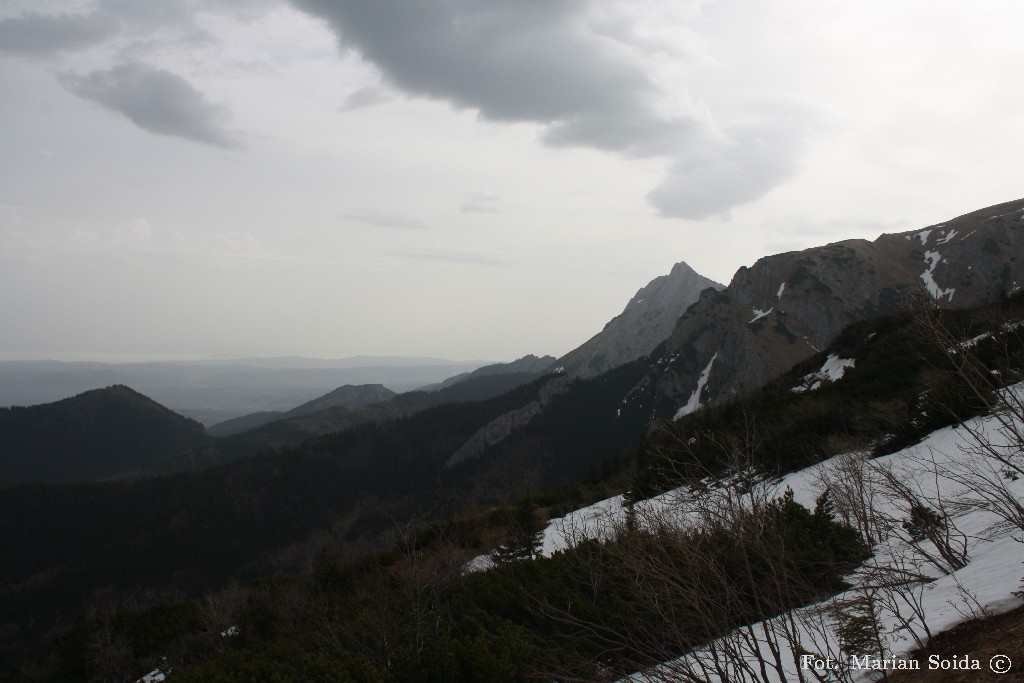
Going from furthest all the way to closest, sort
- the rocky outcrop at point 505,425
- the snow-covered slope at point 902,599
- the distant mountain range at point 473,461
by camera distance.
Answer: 1. the rocky outcrop at point 505,425
2. the distant mountain range at point 473,461
3. the snow-covered slope at point 902,599

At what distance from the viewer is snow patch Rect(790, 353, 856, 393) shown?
50747 mm

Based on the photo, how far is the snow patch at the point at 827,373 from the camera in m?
50.7

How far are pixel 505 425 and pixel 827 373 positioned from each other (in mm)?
136896

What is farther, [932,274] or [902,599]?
[932,274]

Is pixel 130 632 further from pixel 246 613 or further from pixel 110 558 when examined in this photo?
pixel 110 558

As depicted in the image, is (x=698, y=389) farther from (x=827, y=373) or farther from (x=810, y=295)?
(x=827, y=373)

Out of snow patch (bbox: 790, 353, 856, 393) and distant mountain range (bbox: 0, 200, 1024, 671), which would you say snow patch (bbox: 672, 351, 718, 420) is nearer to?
distant mountain range (bbox: 0, 200, 1024, 671)

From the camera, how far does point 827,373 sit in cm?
5269

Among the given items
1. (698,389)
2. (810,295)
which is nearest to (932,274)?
(810,295)
